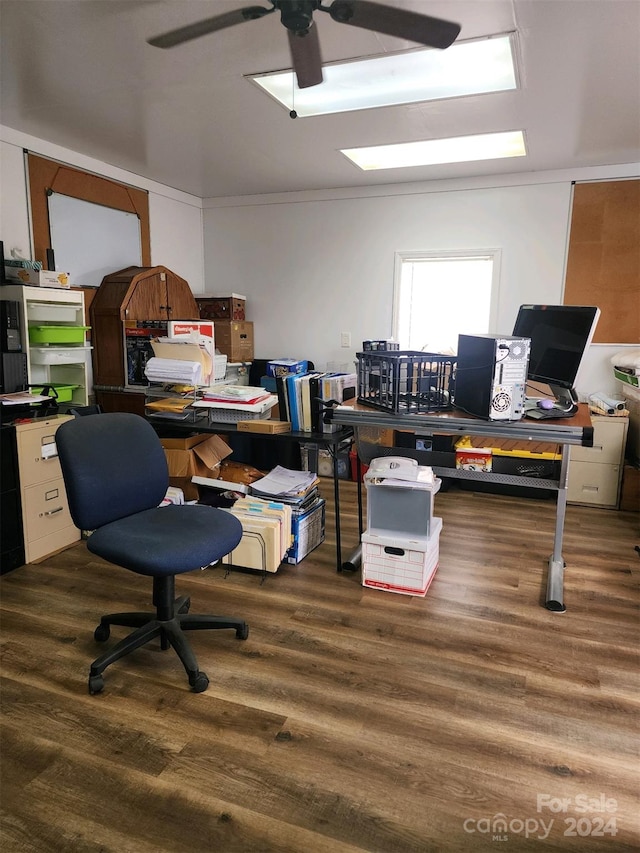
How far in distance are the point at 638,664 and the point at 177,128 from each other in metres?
3.83

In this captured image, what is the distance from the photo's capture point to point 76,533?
330 cm

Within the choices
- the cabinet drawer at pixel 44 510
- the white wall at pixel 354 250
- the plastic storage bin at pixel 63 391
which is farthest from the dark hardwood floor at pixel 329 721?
the white wall at pixel 354 250

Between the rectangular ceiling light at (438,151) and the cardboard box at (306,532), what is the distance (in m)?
2.61

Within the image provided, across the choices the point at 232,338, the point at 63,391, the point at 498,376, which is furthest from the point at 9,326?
the point at 498,376

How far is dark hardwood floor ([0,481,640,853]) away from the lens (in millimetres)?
1448

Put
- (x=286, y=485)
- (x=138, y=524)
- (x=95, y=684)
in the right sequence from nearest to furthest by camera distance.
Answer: (x=95, y=684) < (x=138, y=524) < (x=286, y=485)

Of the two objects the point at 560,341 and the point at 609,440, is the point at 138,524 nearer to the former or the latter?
the point at 560,341

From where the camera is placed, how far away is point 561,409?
101 inches

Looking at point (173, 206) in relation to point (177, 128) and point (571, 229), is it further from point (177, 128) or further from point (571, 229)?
point (571, 229)

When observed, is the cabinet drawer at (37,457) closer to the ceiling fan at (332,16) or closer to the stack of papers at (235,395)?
the stack of papers at (235,395)

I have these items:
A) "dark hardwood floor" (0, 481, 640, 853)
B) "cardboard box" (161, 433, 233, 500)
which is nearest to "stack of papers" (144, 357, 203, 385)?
"cardboard box" (161, 433, 233, 500)

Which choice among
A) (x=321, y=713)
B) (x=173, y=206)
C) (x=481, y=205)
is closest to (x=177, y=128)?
(x=173, y=206)

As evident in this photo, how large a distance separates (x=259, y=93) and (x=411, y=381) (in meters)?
1.80

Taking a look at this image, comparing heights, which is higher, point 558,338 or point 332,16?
point 332,16
